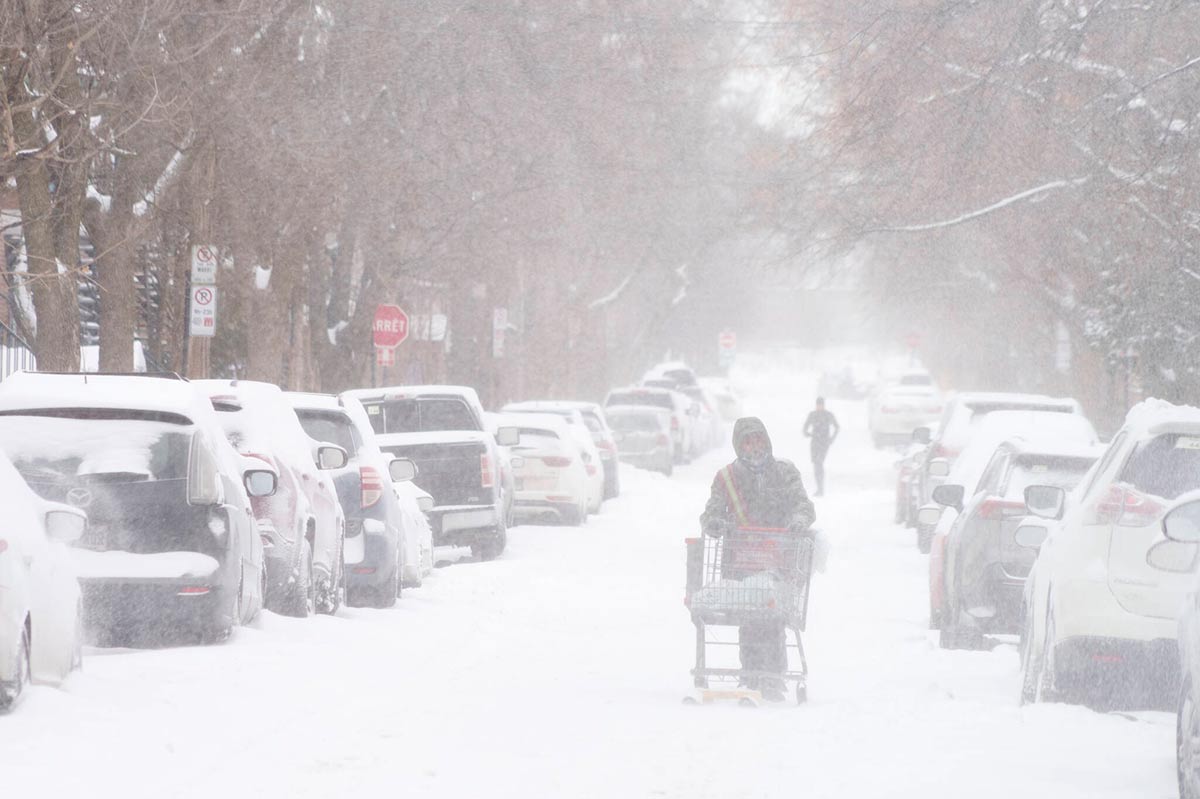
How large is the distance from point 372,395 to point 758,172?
1088 centimetres

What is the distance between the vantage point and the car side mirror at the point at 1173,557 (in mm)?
9438

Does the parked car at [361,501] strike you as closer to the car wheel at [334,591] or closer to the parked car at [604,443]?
the car wheel at [334,591]

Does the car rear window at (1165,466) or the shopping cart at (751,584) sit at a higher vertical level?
the car rear window at (1165,466)

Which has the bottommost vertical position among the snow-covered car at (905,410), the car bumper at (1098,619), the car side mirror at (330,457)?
the car bumper at (1098,619)

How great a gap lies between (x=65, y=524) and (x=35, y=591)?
77 cm

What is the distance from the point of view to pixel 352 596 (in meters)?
16.0

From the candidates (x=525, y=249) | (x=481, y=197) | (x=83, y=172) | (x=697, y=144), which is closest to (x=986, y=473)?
(x=83, y=172)

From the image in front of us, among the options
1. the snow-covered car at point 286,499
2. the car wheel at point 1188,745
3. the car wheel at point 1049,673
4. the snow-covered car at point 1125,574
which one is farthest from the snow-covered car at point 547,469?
the car wheel at point 1188,745

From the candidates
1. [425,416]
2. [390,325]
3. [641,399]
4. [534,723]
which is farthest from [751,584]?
[641,399]

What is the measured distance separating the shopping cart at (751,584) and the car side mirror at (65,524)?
304cm

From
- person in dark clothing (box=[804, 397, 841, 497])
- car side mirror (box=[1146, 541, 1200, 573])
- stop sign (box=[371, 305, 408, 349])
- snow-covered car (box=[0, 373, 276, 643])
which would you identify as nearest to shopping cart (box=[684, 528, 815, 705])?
car side mirror (box=[1146, 541, 1200, 573])

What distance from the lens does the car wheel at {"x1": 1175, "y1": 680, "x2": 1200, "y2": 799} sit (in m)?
7.06

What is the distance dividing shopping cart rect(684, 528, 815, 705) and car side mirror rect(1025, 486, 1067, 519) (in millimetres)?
1174

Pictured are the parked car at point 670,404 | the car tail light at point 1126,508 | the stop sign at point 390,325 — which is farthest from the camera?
the parked car at point 670,404
